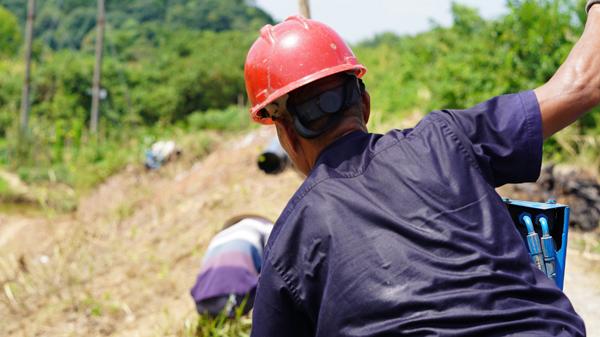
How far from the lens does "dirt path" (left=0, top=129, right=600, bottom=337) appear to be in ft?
18.6

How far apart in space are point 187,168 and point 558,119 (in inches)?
479

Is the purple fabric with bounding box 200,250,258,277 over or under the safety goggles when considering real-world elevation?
under

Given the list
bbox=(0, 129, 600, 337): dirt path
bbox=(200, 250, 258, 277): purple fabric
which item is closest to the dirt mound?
bbox=(0, 129, 600, 337): dirt path

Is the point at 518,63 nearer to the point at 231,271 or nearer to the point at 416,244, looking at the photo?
the point at 231,271

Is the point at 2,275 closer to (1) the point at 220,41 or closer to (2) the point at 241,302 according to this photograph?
(2) the point at 241,302

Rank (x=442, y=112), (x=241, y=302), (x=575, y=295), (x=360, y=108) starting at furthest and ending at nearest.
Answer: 1. (x=575, y=295)
2. (x=241, y=302)
3. (x=360, y=108)
4. (x=442, y=112)

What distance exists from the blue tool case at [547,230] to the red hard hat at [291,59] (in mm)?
686

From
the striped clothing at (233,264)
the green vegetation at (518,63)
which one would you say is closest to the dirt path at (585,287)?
the green vegetation at (518,63)

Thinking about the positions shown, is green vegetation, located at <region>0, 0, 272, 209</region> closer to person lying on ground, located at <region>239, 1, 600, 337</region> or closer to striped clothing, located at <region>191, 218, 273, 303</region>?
striped clothing, located at <region>191, 218, 273, 303</region>

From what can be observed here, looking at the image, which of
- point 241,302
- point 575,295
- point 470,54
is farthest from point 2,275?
point 470,54

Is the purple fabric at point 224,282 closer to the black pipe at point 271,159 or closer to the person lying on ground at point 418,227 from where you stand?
the person lying on ground at point 418,227

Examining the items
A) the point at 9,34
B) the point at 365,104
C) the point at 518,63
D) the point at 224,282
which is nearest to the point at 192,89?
the point at 518,63

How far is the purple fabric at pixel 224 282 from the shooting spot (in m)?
4.23

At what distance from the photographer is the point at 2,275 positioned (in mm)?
7285
